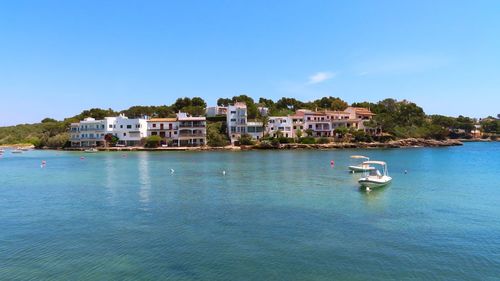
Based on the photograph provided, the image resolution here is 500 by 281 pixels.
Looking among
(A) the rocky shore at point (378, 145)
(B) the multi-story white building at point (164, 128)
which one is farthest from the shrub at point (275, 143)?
(B) the multi-story white building at point (164, 128)

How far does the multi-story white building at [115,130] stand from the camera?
3733 inches

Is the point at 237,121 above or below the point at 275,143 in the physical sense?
above

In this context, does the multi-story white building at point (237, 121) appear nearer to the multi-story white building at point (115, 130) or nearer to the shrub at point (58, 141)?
the multi-story white building at point (115, 130)

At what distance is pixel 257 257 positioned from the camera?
601 inches

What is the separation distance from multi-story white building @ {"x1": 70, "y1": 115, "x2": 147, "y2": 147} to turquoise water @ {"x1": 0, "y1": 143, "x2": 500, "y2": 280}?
59.9m

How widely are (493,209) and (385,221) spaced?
8693 millimetres

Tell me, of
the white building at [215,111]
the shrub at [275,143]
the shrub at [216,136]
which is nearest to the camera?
the shrub at [275,143]

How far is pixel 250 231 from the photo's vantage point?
18953 millimetres

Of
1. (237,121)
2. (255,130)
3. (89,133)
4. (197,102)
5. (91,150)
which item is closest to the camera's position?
(91,150)

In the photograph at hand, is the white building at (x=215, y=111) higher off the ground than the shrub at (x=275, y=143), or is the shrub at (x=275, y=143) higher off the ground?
the white building at (x=215, y=111)

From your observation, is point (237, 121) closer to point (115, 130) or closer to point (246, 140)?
point (246, 140)

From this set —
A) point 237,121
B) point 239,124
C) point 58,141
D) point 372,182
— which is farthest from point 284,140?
point 372,182

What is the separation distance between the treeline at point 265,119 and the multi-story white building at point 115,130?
819 cm

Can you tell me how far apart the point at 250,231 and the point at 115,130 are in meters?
84.4
